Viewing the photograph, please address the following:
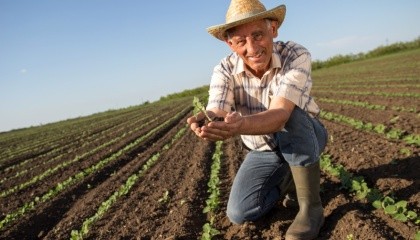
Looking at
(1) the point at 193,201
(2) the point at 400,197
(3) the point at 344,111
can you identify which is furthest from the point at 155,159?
(2) the point at 400,197

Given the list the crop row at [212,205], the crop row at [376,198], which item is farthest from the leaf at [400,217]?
the crop row at [212,205]

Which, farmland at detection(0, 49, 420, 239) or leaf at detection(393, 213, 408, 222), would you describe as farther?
farmland at detection(0, 49, 420, 239)

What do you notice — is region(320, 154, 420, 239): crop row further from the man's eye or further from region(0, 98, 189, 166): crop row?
region(0, 98, 189, 166): crop row

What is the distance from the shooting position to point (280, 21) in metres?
3.54

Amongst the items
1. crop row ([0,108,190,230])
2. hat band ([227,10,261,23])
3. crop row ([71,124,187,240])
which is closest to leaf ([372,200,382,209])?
hat band ([227,10,261,23])

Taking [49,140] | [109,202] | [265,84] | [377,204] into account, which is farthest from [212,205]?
[49,140]

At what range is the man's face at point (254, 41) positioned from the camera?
3.29m

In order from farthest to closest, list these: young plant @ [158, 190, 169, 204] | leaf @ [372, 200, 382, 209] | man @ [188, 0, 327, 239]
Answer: young plant @ [158, 190, 169, 204], leaf @ [372, 200, 382, 209], man @ [188, 0, 327, 239]

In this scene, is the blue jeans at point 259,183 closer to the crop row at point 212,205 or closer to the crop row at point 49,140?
the crop row at point 212,205

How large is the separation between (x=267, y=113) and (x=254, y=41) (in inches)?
25.5

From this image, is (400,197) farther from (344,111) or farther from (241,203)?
(344,111)

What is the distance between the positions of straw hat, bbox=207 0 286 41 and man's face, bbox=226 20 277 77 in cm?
6

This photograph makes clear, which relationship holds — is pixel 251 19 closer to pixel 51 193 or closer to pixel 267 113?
pixel 267 113

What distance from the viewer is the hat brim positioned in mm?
3199
